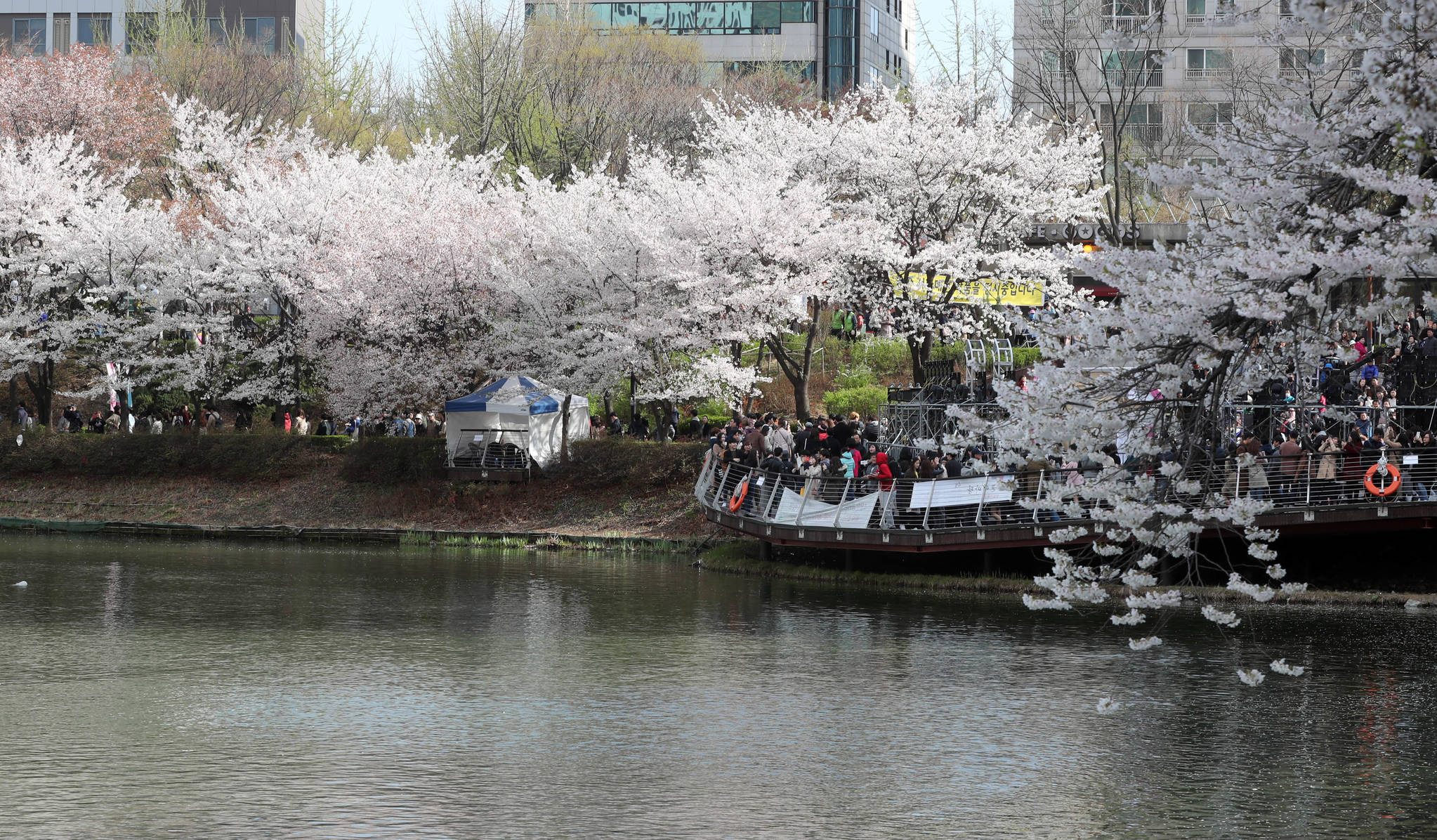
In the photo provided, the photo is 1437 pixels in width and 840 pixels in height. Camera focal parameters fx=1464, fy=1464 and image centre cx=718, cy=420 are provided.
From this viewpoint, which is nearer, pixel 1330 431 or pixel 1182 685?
pixel 1182 685

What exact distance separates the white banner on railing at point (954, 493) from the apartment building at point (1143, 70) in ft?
39.8

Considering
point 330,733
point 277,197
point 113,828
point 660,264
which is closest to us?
point 113,828

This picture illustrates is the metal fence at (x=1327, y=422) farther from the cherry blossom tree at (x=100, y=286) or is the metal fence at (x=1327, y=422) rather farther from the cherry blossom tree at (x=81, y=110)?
the cherry blossom tree at (x=81, y=110)

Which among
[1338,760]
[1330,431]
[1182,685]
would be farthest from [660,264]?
[1338,760]

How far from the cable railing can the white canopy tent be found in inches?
312

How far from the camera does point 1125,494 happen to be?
403 inches

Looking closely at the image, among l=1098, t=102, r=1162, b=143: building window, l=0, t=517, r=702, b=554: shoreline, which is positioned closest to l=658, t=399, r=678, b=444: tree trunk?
l=0, t=517, r=702, b=554: shoreline

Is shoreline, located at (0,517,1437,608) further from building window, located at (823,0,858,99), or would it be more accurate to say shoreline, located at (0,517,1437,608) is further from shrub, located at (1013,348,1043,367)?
building window, located at (823,0,858,99)

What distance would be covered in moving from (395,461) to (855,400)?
44.2 feet

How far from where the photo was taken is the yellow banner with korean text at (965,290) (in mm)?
40719

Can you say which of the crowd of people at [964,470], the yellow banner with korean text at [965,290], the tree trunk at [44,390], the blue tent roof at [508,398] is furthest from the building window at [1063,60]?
the tree trunk at [44,390]

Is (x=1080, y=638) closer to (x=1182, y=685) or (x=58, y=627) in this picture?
(x=1182, y=685)

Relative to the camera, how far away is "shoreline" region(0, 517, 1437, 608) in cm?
2505

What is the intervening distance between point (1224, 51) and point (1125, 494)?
5803cm
